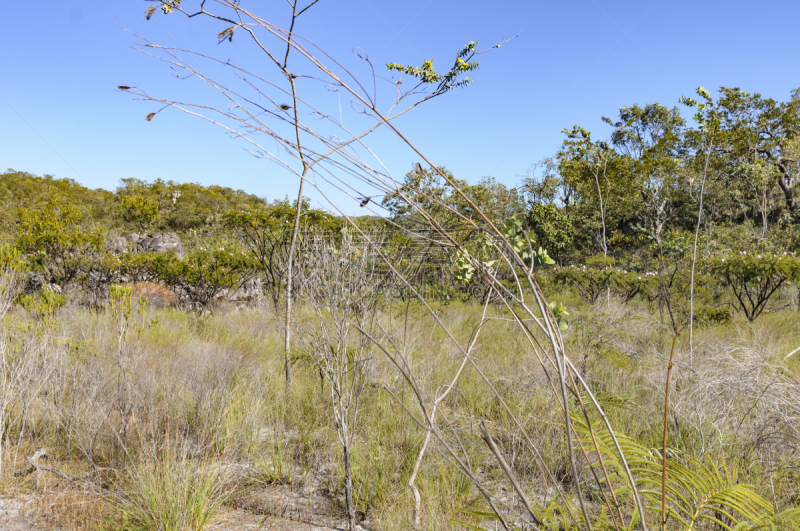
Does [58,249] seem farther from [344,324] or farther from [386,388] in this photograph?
[386,388]

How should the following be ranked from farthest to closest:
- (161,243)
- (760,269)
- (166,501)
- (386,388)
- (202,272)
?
(161,243) → (202,272) → (760,269) → (166,501) → (386,388)

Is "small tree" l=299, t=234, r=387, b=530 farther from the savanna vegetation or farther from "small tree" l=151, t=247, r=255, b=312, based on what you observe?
"small tree" l=151, t=247, r=255, b=312

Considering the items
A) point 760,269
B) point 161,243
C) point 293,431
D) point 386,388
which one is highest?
point 161,243

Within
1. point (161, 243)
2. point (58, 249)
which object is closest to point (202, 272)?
point (58, 249)

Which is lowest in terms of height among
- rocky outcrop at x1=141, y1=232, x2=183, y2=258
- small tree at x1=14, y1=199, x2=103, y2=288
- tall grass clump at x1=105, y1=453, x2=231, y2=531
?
tall grass clump at x1=105, y1=453, x2=231, y2=531

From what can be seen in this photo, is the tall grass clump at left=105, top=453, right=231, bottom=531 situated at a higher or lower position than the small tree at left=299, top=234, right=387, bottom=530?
lower

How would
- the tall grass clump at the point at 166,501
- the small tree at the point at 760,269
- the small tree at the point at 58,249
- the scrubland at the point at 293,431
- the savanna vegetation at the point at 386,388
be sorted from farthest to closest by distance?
the small tree at the point at 58,249, the small tree at the point at 760,269, the scrubland at the point at 293,431, the tall grass clump at the point at 166,501, the savanna vegetation at the point at 386,388

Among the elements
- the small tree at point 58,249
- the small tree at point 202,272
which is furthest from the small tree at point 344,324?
the small tree at point 58,249

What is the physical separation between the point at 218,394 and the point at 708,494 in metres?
3.01

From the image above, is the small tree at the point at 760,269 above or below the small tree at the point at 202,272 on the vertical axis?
above

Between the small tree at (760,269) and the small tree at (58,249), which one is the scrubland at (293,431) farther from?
the small tree at (58,249)

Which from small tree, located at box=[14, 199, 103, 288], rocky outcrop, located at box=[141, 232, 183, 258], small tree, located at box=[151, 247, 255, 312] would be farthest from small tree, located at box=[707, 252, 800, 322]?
rocky outcrop, located at box=[141, 232, 183, 258]

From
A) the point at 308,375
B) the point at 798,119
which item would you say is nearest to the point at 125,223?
the point at 308,375

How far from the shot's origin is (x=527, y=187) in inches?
908
